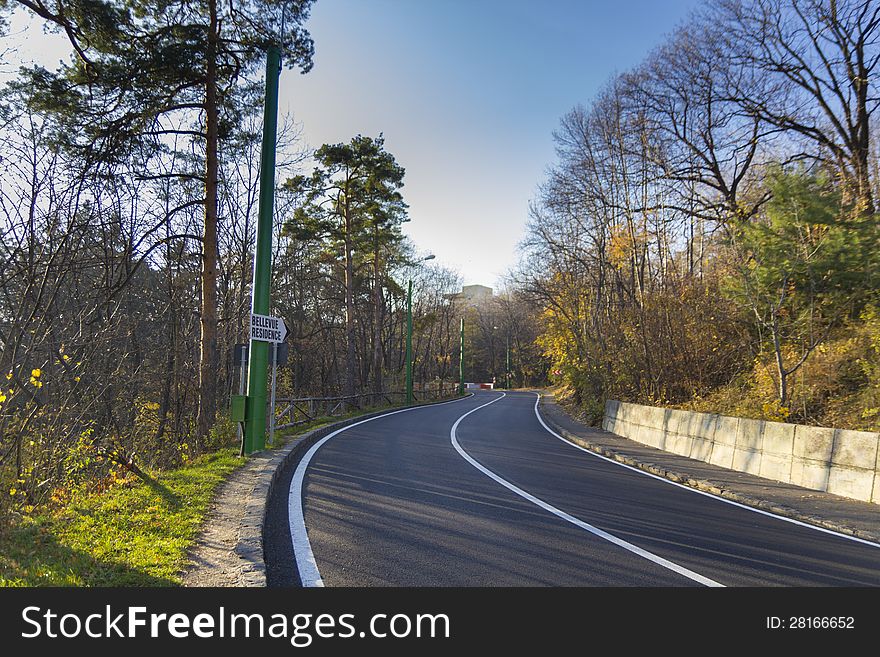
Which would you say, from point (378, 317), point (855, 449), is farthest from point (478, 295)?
point (855, 449)

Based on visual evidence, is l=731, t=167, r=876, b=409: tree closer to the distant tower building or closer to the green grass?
the green grass

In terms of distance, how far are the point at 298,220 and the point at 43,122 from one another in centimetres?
1688

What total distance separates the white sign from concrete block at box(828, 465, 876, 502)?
9.83 m

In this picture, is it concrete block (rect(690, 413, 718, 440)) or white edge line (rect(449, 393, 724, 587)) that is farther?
concrete block (rect(690, 413, 718, 440))

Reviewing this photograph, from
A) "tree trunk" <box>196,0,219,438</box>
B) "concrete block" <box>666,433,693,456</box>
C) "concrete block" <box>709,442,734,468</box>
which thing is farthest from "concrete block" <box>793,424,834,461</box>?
"tree trunk" <box>196,0,219,438</box>

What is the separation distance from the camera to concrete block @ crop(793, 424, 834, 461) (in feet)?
29.3

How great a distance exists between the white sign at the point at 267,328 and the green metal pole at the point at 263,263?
0.39 feet

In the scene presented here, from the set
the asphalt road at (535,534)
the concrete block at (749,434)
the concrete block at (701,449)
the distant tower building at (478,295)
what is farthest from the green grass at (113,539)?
the distant tower building at (478,295)

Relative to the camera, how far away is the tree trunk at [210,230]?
12.6 metres

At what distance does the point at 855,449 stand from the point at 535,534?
5.54 m

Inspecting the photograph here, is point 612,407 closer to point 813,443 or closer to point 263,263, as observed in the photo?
point 813,443

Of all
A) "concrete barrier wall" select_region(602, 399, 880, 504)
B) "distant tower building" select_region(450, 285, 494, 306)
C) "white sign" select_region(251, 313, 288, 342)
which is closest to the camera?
"concrete barrier wall" select_region(602, 399, 880, 504)

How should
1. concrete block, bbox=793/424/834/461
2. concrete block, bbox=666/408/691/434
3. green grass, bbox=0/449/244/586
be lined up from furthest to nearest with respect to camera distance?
concrete block, bbox=666/408/691/434, concrete block, bbox=793/424/834/461, green grass, bbox=0/449/244/586

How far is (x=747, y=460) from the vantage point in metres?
10.8
